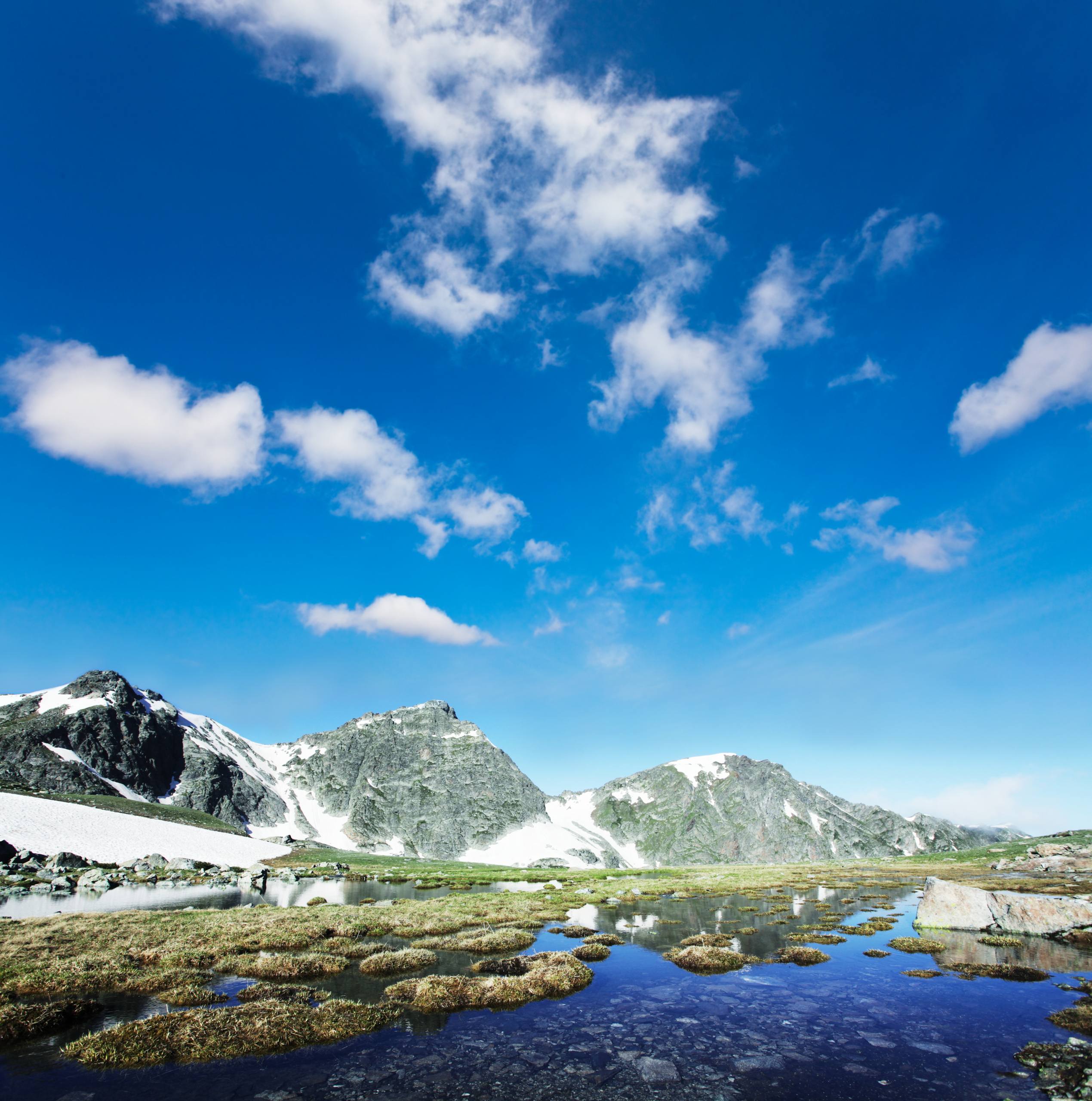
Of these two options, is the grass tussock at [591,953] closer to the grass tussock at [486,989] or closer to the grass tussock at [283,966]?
the grass tussock at [486,989]

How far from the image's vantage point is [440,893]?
69875mm

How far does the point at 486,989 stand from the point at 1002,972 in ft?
83.0

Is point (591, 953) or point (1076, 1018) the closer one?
point (1076, 1018)

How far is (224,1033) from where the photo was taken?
1755cm

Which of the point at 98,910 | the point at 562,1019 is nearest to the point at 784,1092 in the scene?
the point at 562,1019

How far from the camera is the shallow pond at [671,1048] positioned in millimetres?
14555

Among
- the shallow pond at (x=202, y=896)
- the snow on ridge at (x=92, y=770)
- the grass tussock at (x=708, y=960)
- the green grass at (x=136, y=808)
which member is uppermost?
the snow on ridge at (x=92, y=770)

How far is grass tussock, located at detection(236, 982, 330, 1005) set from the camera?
21.4 m

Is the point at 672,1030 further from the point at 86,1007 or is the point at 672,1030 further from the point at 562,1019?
the point at 86,1007

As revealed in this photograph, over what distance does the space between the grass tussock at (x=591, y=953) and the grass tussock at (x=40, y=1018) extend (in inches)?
860

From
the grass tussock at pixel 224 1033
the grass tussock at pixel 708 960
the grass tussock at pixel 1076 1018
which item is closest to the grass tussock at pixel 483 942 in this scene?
the grass tussock at pixel 708 960

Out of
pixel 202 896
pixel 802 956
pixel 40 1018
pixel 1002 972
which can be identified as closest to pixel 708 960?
pixel 802 956

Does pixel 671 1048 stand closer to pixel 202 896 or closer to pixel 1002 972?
pixel 1002 972

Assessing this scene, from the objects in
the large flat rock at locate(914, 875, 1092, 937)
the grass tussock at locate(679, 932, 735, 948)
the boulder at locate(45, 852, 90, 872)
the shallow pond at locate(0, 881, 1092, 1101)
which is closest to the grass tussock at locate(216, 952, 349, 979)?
the shallow pond at locate(0, 881, 1092, 1101)
